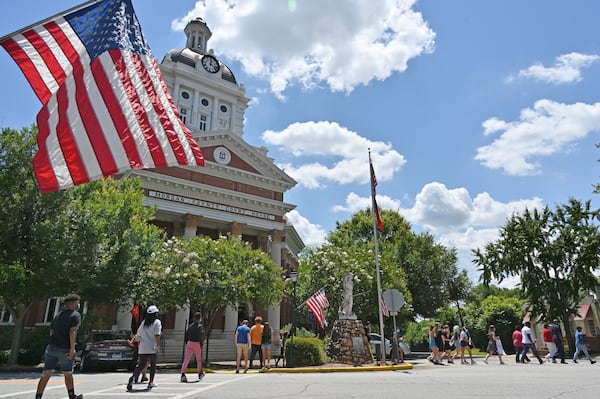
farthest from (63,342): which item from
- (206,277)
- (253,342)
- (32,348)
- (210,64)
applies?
(210,64)

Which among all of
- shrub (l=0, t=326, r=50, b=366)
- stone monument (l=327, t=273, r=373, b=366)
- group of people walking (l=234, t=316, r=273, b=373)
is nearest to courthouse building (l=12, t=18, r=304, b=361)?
shrub (l=0, t=326, r=50, b=366)

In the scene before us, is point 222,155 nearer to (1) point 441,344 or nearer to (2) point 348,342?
(2) point 348,342

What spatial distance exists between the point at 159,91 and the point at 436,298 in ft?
118

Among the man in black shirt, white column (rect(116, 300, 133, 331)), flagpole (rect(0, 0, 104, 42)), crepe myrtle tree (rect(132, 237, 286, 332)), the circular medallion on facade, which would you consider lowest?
the man in black shirt

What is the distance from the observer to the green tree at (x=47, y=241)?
1493cm

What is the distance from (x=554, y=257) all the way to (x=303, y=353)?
1952 centimetres

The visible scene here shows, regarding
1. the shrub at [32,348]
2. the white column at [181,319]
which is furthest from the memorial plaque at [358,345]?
the white column at [181,319]

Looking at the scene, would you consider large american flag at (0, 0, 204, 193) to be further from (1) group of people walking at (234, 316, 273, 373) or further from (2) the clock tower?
(2) the clock tower

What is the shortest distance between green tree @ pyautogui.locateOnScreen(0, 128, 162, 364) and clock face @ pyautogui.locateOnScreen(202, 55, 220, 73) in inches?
1696

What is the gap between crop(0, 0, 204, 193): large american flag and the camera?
618 cm

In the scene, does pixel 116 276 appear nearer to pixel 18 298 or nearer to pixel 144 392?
pixel 18 298

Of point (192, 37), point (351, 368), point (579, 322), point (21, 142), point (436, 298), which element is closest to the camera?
point (351, 368)

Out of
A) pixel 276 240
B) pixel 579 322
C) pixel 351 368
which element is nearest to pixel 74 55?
pixel 351 368

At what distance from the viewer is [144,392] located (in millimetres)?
8102
